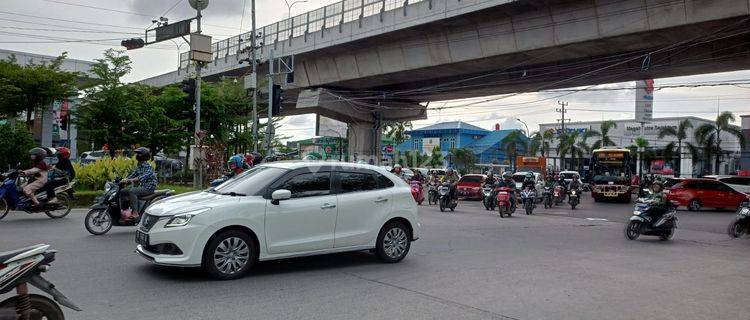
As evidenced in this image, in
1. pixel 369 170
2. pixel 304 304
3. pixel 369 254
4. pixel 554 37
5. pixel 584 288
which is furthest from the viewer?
pixel 554 37

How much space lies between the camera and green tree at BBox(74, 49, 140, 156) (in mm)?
29281

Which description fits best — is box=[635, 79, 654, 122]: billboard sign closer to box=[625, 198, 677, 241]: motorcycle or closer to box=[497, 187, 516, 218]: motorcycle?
box=[497, 187, 516, 218]: motorcycle

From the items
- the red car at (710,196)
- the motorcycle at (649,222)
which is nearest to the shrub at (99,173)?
the motorcycle at (649,222)

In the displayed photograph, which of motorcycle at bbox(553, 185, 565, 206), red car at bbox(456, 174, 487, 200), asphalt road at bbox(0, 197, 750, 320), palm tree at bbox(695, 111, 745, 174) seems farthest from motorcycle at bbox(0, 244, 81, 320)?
palm tree at bbox(695, 111, 745, 174)

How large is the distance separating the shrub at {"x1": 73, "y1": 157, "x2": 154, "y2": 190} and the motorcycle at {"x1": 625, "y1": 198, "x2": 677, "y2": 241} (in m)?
15.1

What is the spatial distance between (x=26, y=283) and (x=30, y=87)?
28794 mm

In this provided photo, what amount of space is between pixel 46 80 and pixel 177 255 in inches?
1029

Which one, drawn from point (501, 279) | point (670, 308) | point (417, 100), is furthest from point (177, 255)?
point (417, 100)

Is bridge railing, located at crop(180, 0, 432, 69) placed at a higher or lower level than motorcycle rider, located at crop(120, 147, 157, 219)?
higher

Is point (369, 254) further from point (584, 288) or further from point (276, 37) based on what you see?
point (276, 37)

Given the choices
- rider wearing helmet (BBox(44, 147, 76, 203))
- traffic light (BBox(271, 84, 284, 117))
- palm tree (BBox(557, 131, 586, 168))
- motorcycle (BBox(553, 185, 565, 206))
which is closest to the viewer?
rider wearing helmet (BBox(44, 147, 76, 203))

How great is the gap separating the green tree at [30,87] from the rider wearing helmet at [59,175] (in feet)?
55.9

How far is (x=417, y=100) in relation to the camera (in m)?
39.0

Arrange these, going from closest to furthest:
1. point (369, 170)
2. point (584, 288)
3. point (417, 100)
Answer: point (584, 288) → point (369, 170) → point (417, 100)
